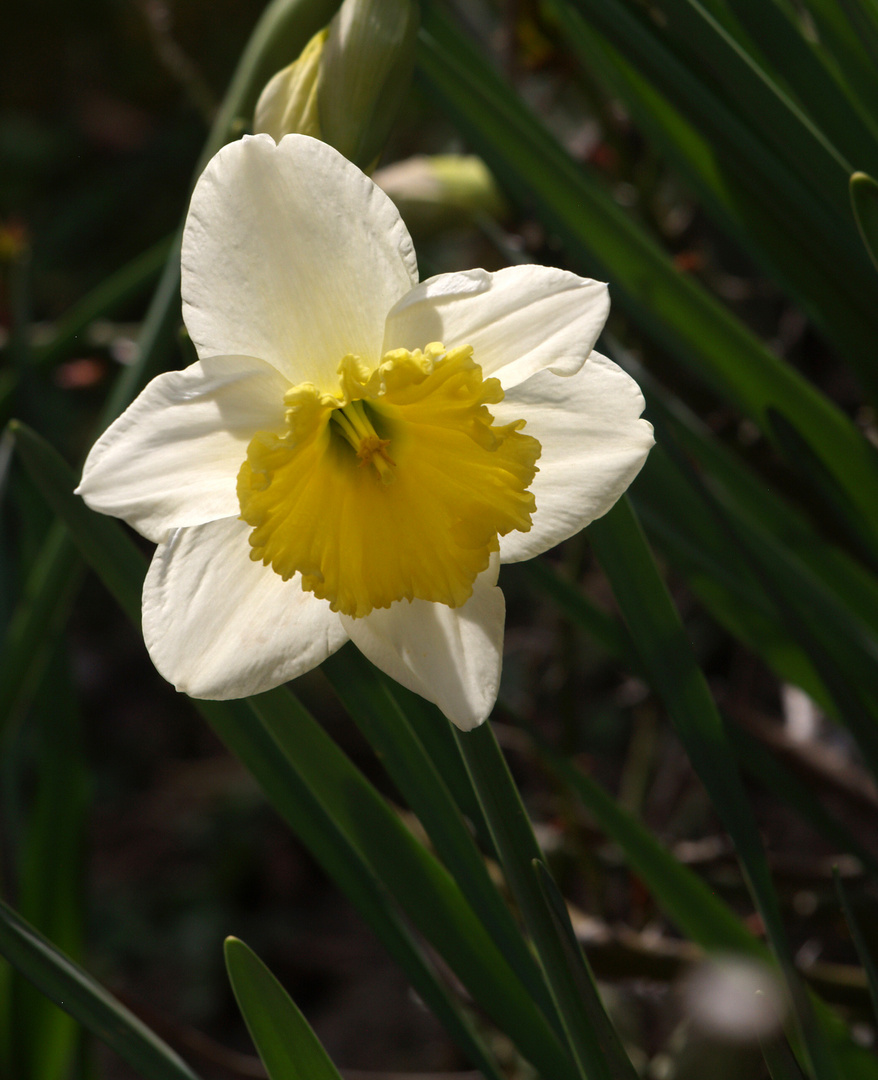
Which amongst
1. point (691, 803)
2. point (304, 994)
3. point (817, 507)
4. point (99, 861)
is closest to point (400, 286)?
A: point (817, 507)

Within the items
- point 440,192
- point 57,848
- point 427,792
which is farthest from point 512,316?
point 57,848

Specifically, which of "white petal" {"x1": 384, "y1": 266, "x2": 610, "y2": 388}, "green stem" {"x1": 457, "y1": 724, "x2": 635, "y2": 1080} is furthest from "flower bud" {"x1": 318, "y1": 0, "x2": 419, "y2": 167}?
"green stem" {"x1": 457, "y1": 724, "x2": 635, "y2": 1080}

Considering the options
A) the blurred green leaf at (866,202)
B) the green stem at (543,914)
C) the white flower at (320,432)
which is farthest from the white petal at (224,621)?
the blurred green leaf at (866,202)

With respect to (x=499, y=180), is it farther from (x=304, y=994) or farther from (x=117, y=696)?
(x=117, y=696)

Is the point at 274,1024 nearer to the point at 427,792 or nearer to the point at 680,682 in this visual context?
the point at 427,792

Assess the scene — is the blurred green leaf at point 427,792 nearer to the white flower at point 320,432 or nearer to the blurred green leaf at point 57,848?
the white flower at point 320,432

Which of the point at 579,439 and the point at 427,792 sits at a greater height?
the point at 579,439
